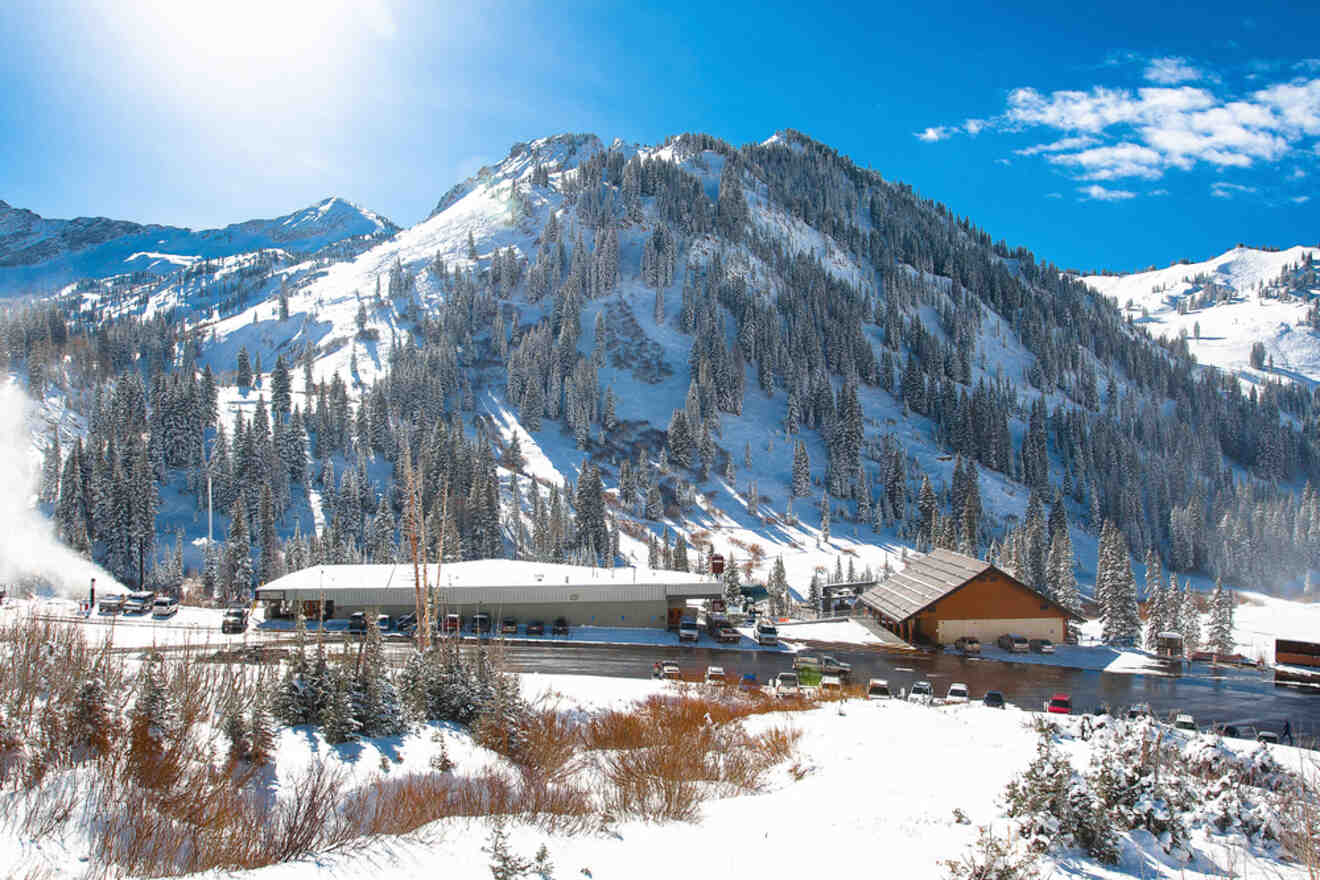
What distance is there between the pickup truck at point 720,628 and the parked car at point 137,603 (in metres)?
40.6

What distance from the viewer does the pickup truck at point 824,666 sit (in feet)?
134

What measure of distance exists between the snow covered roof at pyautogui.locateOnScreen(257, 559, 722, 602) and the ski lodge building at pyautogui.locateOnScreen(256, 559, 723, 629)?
0.07m

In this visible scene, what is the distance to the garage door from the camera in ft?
172

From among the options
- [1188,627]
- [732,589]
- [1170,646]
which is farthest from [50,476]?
[1188,627]

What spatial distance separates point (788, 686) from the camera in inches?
1399

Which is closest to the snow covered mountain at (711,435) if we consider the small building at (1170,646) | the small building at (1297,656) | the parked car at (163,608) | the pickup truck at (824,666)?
the small building at (1170,646)

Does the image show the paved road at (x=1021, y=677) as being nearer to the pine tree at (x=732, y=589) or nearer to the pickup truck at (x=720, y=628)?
the pickup truck at (x=720, y=628)

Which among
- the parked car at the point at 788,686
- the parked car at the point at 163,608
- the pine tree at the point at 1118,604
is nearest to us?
the parked car at the point at 788,686

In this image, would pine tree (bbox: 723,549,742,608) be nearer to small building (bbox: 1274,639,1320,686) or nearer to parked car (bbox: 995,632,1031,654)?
parked car (bbox: 995,632,1031,654)

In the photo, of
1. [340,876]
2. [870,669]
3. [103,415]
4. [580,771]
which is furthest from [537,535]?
[340,876]

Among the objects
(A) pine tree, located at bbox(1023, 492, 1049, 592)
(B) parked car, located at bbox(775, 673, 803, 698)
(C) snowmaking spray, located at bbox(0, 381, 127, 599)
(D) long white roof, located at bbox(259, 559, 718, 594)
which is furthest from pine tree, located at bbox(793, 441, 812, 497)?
(C) snowmaking spray, located at bbox(0, 381, 127, 599)

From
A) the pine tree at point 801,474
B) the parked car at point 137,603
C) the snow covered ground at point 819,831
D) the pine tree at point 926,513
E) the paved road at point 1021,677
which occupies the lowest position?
the paved road at point 1021,677

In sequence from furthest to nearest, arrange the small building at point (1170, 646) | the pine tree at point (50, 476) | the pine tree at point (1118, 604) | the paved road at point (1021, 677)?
the pine tree at point (50, 476)
the pine tree at point (1118, 604)
the small building at point (1170, 646)
the paved road at point (1021, 677)

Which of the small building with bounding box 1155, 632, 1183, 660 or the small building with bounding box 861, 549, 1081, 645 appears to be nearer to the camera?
the small building with bounding box 1155, 632, 1183, 660
